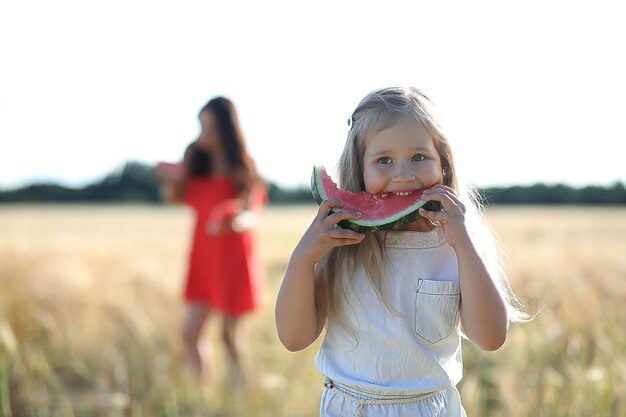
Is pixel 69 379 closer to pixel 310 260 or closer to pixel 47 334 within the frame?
pixel 47 334

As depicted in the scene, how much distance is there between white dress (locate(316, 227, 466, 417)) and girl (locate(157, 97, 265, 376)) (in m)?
3.00

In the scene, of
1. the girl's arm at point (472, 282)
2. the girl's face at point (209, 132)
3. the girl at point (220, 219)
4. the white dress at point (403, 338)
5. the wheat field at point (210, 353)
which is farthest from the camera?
the girl's face at point (209, 132)

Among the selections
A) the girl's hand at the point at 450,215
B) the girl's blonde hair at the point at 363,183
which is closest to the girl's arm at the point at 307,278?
the girl's blonde hair at the point at 363,183

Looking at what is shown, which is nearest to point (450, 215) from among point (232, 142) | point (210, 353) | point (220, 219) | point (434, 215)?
point (434, 215)

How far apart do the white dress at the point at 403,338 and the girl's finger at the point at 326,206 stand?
226 mm

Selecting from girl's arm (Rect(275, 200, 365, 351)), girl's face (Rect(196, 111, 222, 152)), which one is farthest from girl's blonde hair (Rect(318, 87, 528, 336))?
girl's face (Rect(196, 111, 222, 152))

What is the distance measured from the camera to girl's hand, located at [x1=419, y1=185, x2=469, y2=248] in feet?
6.63

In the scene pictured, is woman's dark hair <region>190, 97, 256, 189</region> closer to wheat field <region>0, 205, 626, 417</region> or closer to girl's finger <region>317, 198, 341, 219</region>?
wheat field <region>0, 205, 626, 417</region>

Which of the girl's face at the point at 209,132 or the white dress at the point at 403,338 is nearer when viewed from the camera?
the white dress at the point at 403,338

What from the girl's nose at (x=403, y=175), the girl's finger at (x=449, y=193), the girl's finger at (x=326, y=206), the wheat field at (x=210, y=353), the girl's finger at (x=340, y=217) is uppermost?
the girl's nose at (x=403, y=175)

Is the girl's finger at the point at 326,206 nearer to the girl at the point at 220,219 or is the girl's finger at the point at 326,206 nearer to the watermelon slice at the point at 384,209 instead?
the watermelon slice at the point at 384,209

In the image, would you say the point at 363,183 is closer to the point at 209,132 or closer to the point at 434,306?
the point at 434,306

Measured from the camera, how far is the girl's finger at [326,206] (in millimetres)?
2115

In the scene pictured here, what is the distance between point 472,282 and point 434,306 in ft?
0.50
